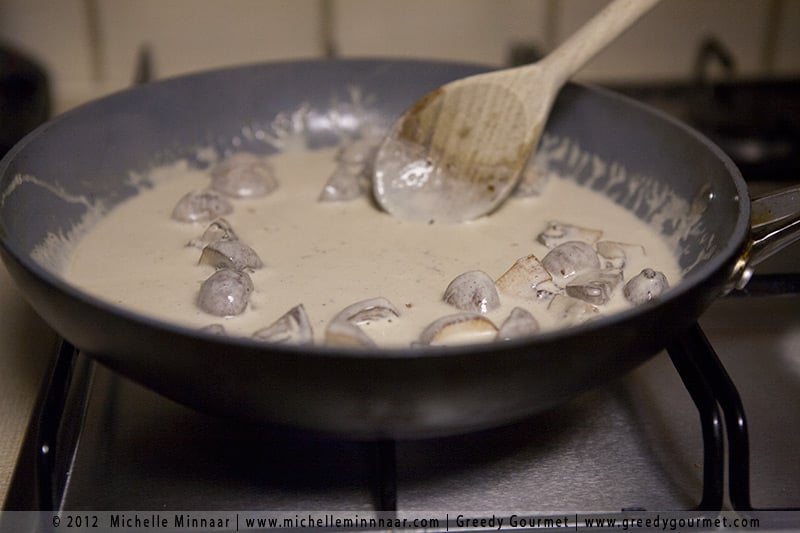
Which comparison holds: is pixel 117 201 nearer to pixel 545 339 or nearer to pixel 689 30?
pixel 545 339

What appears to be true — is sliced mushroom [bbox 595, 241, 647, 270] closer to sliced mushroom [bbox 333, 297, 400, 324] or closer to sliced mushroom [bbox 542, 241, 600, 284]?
sliced mushroom [bbox 542, 241, 600, 284]

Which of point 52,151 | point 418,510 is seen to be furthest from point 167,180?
point 418,510

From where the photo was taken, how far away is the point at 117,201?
1049 mm

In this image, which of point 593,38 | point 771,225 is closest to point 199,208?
point 593,38

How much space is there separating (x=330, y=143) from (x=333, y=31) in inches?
13.5

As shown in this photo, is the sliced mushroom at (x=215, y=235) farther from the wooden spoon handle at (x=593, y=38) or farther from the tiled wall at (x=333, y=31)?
the tiled wall at (x=333, y=31)

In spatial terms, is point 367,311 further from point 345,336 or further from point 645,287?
point 645,287

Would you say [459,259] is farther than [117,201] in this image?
No

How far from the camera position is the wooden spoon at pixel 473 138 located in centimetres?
102

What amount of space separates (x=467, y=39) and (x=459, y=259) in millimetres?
655

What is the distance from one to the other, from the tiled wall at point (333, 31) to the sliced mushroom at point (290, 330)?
0.81m

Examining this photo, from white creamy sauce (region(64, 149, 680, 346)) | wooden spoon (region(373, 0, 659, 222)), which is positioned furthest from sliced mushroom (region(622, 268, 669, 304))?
wooden spoon (region(373, 0, 659, 222))

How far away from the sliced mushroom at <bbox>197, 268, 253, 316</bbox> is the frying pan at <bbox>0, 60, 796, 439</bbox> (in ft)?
0.44

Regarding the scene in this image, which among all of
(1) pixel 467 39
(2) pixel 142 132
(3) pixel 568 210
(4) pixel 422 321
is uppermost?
(1) pixel 467 39
